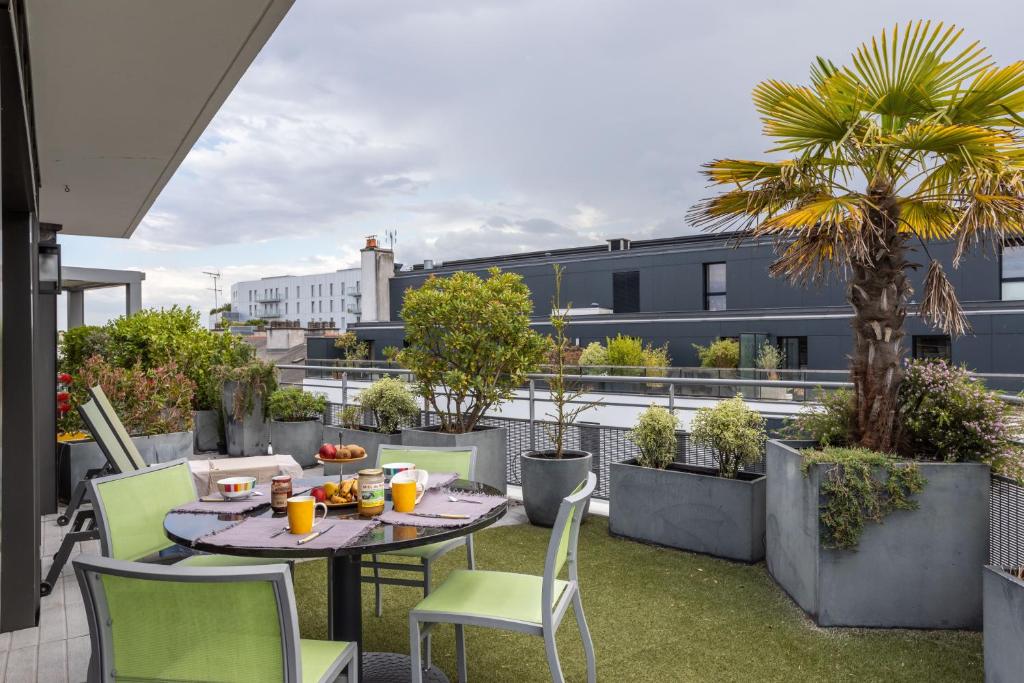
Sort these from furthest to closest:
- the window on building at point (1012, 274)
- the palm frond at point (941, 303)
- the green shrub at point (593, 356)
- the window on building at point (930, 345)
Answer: the green shrub at point (593, 356) < the window on building at point (1012, 274) < the window on building at point (930, 345) < the palm frond at point (941, 303)

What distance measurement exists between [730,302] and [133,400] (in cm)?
2112

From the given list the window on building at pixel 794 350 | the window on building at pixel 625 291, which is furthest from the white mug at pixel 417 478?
the window on building at pixel 625 291

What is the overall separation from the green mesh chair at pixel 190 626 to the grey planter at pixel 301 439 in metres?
6.06

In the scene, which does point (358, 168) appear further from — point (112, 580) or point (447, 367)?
point (112, 580)

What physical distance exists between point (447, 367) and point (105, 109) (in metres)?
3.10

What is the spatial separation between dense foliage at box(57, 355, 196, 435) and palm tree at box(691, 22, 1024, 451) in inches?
206

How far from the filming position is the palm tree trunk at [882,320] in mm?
3676

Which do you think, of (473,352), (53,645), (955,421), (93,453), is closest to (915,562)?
(955,421)

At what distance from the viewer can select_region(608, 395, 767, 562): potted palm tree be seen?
439cm

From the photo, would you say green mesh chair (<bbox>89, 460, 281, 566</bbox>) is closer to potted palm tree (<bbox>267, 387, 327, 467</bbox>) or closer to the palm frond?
the palm frond

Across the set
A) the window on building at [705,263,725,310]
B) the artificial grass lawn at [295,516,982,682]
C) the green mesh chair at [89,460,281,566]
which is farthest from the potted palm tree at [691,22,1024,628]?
the window on building at [705,263,725,310]

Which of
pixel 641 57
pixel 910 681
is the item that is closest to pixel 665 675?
pixel 910 681

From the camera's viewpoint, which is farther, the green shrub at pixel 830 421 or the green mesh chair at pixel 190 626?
the green shrub at pixel 830 421

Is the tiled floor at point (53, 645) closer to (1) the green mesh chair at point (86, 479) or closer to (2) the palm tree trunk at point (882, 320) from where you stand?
(1) the green mesh chair at point (86, 479)
